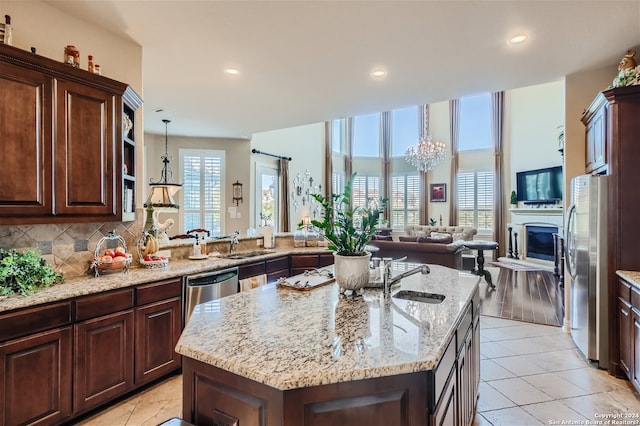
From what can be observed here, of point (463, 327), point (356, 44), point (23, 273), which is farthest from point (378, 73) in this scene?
point (23, 273)

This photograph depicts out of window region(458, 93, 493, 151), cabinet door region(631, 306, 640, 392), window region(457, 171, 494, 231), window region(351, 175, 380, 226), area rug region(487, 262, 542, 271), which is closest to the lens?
cabinet door region(631, 306, 640, 392)

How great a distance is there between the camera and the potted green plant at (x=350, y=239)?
6.08ft

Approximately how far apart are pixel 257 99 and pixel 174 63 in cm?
118

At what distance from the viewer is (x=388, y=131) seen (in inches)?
442

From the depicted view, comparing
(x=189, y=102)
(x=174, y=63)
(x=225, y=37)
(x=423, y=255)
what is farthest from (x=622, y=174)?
(x=189, y=102)

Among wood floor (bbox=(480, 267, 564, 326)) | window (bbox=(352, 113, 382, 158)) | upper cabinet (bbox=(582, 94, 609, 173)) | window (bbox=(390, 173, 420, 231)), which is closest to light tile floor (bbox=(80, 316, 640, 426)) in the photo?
wood floor (bbox=(480, 267, 564, 326))

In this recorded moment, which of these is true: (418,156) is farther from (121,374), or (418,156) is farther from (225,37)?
(121,374)

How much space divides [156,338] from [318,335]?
1.89 m

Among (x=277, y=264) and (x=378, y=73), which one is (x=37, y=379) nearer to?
(x=277, y=264)

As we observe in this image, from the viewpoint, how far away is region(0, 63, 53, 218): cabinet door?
2012 millimetres

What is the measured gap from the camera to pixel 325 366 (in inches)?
40.6

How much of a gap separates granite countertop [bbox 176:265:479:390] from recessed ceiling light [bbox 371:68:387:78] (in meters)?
2.40

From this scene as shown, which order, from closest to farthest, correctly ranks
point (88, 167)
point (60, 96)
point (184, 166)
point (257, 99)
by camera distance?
point (60, 96) < point (88, 167) < point (257, 99) < point (184, 166)

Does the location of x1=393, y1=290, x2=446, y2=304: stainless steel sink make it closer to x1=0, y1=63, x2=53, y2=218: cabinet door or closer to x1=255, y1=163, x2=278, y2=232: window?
x1=0, y1=63, x2=53, y2=218: cabinet door
